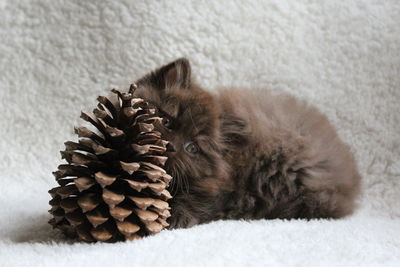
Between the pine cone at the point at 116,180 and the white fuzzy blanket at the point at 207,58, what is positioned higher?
the white fuzzy blanket at the point at 207,58

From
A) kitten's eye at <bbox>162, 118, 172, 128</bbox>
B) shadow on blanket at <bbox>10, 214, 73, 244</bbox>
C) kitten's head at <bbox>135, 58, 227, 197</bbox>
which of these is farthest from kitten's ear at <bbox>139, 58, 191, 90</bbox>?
shadow on blanket at <bbox>10, 214, 73, 244</bbox>

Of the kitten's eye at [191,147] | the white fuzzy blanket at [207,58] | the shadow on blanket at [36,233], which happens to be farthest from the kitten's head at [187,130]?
the white fuzzy blanket at [207,58]

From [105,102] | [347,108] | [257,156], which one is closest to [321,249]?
[257,156]

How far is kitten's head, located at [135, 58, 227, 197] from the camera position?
127 centimetres

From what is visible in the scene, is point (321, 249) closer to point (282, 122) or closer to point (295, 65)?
point (282, 122)

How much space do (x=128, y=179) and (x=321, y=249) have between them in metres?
0.39

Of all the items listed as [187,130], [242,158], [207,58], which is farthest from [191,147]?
[207,58]

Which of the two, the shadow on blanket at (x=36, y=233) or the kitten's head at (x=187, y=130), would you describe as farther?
the kitten's head at (x=187, y=130)

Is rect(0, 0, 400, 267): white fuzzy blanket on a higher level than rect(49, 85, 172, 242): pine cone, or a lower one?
higher

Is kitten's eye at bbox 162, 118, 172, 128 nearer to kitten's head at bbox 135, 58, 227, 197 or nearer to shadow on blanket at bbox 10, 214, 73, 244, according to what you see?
kitten's head at bbox 135, 58, 227, 197

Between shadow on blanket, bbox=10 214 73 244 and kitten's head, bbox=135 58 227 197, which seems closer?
shadow on blanket, bbox=10 214 73 244

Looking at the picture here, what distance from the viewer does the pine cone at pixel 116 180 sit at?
1.10 metres

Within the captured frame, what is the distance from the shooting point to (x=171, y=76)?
4.43 ft

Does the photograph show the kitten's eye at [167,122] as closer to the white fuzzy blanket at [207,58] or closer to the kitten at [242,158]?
the kitten at [242,158]
